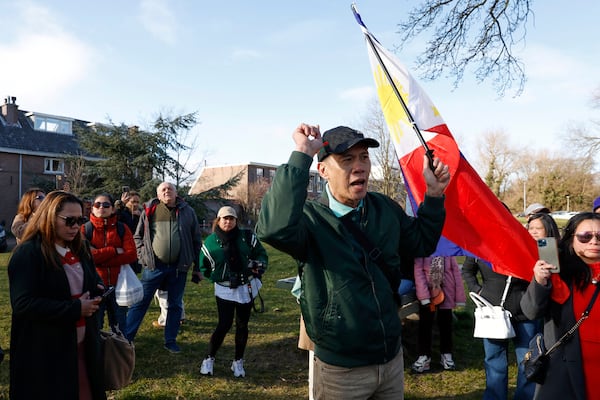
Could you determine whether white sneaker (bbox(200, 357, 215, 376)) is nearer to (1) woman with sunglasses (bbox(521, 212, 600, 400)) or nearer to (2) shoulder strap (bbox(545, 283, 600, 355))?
(1) woman with sunglasses (bbox(521, 212, 600, 400))

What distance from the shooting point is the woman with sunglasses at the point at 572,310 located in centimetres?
273

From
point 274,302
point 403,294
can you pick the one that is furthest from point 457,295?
point 274,302

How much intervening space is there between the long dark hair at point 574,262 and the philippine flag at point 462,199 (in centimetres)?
35

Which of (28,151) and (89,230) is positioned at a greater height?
(28,151)

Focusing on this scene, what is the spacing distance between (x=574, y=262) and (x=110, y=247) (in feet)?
15.8

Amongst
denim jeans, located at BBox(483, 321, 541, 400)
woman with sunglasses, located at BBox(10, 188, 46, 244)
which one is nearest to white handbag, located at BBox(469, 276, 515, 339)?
denim jeans, located at BBox(483, 321, 541, 400)

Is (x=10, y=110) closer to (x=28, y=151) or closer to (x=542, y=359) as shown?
(x=28, y=151)

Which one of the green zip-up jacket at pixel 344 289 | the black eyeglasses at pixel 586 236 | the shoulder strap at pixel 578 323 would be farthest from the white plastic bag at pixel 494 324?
the green zip-up jacket at pixel 344 289

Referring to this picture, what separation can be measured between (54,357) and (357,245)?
211cm

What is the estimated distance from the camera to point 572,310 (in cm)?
282

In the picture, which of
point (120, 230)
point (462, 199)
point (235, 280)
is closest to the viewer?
point (462, 199)

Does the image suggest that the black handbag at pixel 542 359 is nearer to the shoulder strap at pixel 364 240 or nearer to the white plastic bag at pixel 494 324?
the white plastic bag at pixel 494 324

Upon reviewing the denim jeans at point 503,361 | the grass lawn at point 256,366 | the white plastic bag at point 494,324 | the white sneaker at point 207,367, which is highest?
the white plastic bag at point 494,324

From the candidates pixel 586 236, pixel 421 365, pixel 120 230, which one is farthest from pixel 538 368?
pixel 120 230
